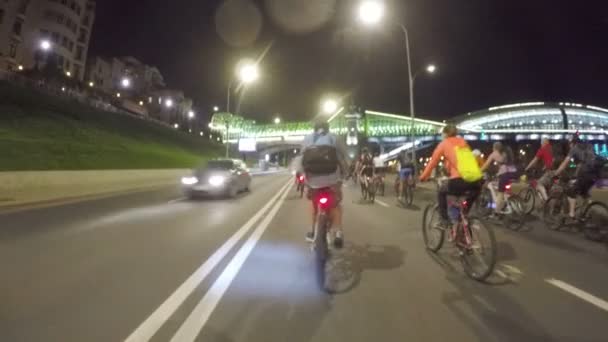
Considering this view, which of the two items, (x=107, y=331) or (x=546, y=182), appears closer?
(x=107, y=331)

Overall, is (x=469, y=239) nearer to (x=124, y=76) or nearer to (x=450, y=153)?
(x=450, y=153)

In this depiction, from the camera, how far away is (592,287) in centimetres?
499

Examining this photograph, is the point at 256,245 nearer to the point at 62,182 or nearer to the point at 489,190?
the point at 489,190

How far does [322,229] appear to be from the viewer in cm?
555

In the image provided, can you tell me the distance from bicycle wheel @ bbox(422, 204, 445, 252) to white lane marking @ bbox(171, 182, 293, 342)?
2.94 m

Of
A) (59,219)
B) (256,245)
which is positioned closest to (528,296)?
(256,245)

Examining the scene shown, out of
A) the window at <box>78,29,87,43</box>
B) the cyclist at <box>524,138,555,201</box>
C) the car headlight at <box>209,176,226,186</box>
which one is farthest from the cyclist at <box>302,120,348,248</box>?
the window at <box>78,29,87,43</box>

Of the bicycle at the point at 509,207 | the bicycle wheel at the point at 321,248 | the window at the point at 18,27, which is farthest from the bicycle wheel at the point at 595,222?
the window at the point at 18,27

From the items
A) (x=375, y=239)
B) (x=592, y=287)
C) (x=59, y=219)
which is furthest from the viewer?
(x=59, y=219)

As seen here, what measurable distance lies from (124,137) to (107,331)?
145 feet

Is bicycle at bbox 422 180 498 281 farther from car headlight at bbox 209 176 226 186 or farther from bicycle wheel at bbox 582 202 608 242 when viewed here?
car headlight at bbox 209 176 226 186

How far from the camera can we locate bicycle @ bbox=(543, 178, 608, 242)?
816 cm

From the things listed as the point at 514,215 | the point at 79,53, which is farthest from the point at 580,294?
the point at 79,53

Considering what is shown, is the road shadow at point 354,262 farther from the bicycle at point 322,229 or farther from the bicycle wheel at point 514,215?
the bicycle wheel at point 514,215
